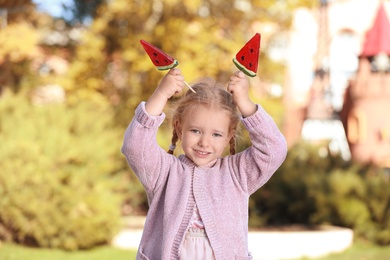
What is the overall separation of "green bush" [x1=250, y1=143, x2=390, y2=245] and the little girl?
850cm

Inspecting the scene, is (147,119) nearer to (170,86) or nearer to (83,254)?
(170,86)

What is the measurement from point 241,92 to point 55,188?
6777mm

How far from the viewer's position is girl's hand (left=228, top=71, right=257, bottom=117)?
3189mm

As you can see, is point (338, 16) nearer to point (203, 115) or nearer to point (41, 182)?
point (41, 182)

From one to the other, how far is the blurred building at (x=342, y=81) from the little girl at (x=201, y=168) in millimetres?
10823

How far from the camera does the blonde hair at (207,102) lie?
3332mm

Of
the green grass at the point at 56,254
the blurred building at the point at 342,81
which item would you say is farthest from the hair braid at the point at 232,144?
the blurred building at the point at 342,81

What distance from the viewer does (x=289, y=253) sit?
10.5 metres

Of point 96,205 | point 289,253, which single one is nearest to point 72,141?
point 96,205

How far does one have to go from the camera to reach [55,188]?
31.6 ft

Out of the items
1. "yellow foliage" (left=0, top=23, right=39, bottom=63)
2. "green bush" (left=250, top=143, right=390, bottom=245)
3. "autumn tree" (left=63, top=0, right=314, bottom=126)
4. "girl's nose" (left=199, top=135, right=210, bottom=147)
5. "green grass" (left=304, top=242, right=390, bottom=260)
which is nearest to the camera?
"girl's nose" (left=199, top=135, right=210, bottom=147)

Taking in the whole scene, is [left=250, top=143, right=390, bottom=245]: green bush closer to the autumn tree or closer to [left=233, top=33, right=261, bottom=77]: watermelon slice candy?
the autumn tree

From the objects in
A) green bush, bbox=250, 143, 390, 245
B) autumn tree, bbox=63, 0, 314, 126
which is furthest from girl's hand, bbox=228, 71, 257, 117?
autumn tree, bbox=63, 0, 314, 126

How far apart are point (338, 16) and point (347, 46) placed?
165 cm
